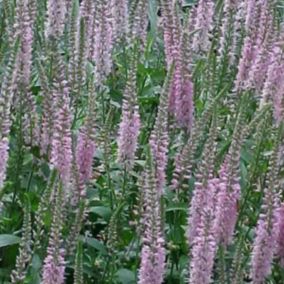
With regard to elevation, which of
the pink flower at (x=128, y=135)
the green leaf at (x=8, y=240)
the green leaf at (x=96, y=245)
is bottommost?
the green leaf at (x=96, y=245)

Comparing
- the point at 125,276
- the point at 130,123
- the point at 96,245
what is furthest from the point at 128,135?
the point at 125,276

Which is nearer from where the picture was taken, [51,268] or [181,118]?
[51,268]

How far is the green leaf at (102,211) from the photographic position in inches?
231

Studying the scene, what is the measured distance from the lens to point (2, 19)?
729cm

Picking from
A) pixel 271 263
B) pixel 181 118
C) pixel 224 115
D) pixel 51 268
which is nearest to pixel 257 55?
pixel 224 115

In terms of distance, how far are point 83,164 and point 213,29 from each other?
2.67 metres

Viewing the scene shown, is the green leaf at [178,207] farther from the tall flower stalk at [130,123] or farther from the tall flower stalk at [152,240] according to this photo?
the tall flower stalk at [152,240]

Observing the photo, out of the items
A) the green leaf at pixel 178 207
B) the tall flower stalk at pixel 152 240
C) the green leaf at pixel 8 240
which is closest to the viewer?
the tall flower stalk at pixel 152 240

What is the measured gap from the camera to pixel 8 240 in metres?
5.45

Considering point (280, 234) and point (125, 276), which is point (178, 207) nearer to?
point (125, 276)

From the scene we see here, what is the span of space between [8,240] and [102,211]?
661 mm

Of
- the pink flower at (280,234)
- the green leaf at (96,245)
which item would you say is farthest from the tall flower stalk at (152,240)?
the green leaf at (96,245)

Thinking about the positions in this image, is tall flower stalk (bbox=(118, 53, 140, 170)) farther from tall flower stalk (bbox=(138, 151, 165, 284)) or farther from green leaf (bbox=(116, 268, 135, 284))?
tall flower stalk (bbox=(138, 151, 165, 284))

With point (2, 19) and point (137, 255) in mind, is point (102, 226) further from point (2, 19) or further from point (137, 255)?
point (2, 19)
